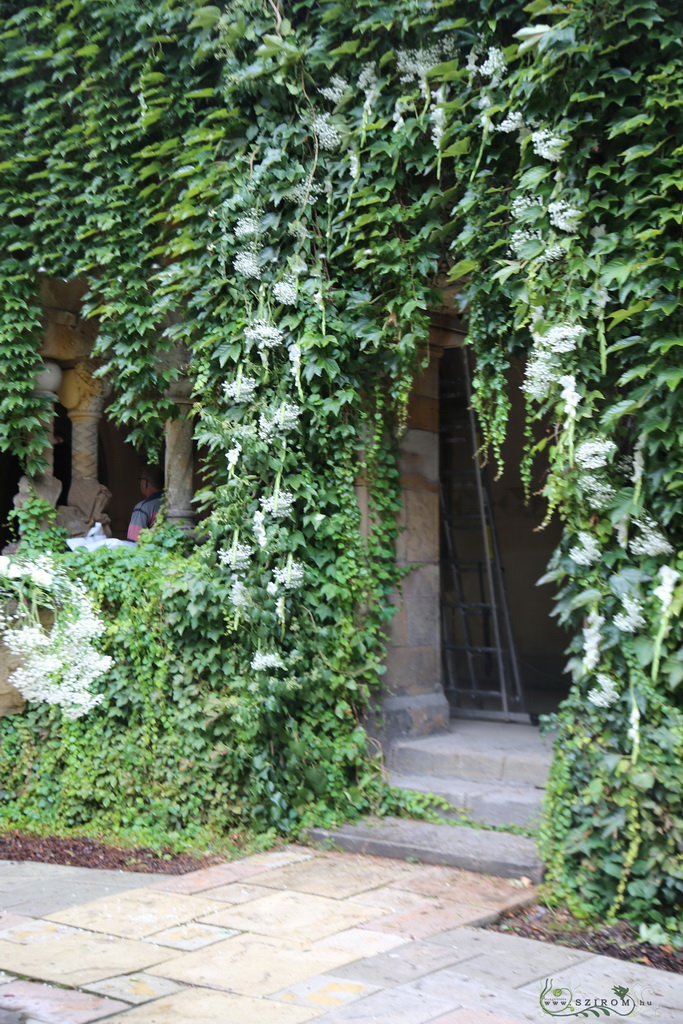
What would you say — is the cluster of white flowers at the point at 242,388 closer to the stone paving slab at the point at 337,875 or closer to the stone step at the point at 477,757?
the stone step at the point at 477,757

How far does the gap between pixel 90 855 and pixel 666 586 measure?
315 centimetres

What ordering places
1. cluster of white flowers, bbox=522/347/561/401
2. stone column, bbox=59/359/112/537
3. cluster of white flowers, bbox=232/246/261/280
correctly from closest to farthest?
1. cluster of white flowers, bbox=522/347/561/401
2. cluster of white flowers, bbox=232/246/261/280
3. stone column, bbox=59/359/112/537

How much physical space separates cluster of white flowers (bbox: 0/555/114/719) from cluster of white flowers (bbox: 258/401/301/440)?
1.44 meters

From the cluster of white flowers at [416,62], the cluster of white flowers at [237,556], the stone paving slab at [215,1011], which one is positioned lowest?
the stone paving slab at [215,1011]

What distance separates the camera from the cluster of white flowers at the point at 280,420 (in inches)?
200

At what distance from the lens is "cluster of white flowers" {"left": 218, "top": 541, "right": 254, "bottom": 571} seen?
5125mm

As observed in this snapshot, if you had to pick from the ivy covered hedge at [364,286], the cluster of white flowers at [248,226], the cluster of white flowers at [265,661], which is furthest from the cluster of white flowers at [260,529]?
the cluster of white flowers at [248,226]

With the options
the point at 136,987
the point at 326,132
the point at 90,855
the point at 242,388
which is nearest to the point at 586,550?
the point at 242,388

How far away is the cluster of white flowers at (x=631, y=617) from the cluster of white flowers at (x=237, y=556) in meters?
1.98

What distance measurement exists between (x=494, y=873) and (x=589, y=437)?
73.4 inches

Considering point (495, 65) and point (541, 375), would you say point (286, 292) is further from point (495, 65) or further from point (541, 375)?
point (541, 375)

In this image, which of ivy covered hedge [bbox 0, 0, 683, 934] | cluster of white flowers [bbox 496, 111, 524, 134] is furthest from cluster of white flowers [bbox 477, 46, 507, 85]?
cluster of white flowers [bbox 496, 111, 524, 134]

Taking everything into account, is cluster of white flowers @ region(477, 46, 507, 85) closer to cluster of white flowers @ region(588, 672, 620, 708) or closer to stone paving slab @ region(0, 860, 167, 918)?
cluster of white flowers @ region(588, 672, 620, 708)

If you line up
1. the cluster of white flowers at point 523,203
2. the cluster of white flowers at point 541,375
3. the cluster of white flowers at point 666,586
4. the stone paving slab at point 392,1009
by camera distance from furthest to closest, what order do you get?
the cluster of white flowers at point 523,203 < the cluster of white flowers at point 541,375 < the cluster of white flowers at point 666,586 < the stone paving slab at point 392,1009
